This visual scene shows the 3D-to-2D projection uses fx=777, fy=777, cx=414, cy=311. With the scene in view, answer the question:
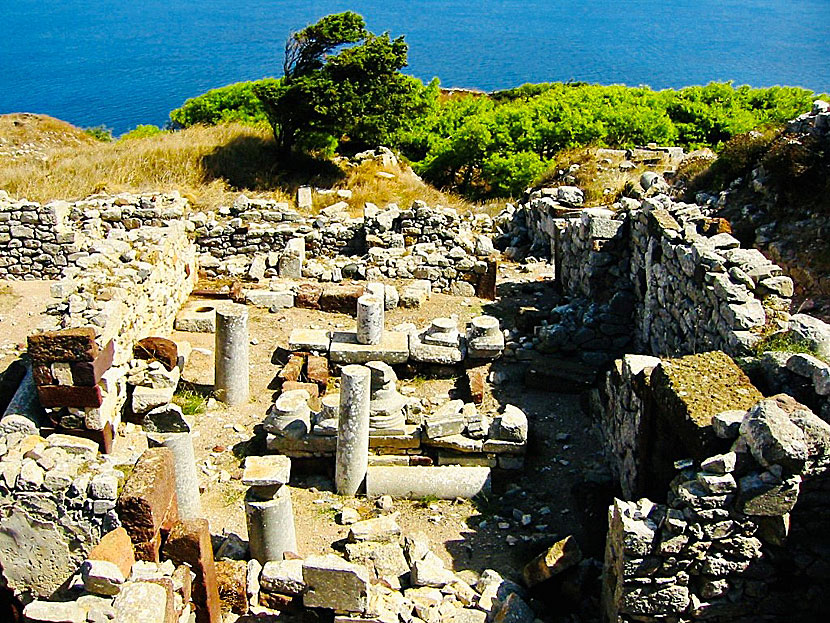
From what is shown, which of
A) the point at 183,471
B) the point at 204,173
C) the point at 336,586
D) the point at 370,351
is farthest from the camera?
the point at 204,173

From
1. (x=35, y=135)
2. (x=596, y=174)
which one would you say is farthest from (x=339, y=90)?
(x=35, y=135)

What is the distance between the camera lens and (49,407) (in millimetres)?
9281

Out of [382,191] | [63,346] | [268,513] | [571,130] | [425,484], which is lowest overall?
[425,484]

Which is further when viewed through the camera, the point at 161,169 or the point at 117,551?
the point at 161,169

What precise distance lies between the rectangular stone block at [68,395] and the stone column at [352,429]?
2950 mm

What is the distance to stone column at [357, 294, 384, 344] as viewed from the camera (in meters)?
11.4

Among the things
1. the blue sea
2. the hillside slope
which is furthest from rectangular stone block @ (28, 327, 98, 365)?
the blue sea

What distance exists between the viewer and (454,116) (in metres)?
31.8

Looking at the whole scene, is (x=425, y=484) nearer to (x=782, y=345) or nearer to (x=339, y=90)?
(x=782, y=345)

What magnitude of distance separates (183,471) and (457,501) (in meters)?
3.21

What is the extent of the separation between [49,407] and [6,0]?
7848 inches

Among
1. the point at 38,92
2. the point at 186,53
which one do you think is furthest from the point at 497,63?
the point at 38,92

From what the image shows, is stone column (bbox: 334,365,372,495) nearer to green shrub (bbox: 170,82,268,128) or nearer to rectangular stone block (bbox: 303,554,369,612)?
rectangular stone block (bbox: 303,554,369,612)

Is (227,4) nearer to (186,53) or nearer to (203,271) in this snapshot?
(186,53)
